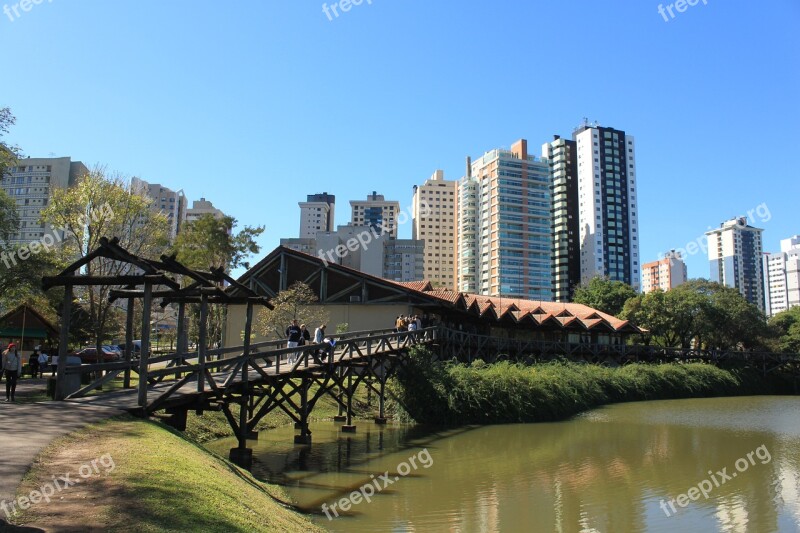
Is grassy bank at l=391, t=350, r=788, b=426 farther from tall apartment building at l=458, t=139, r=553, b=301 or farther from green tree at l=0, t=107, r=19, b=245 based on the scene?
tall apartment building at l=458, t=139, r=553, b=301

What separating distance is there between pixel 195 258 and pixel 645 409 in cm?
2811

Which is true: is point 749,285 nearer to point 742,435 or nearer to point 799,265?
point 799,265

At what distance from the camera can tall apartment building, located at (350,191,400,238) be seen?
6024 inches

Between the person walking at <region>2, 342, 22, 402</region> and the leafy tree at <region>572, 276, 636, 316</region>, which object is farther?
the leafy tree at <region>572, 276, 636, 316</region>

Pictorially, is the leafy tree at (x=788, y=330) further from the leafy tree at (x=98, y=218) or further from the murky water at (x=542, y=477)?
the leafy tree at (x=98, y=218)

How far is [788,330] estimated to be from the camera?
6512 cm

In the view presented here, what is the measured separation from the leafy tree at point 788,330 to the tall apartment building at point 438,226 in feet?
249

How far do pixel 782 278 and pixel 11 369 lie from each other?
167426 mm

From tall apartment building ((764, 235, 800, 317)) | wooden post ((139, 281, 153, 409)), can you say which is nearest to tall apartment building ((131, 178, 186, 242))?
wooden post ((139, 281, 153, 409))

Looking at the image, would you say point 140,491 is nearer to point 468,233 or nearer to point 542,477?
point 542,477

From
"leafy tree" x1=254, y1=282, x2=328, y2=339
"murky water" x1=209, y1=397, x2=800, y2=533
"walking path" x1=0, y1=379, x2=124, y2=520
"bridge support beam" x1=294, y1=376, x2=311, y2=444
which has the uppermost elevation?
"leafy tree" x1=254, y1=282, x2=328, y2=339

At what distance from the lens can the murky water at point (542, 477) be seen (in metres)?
11.4

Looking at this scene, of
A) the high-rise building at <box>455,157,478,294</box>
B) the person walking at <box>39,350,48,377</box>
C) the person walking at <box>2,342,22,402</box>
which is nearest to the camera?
the person walking at <box>2,342,22,402</box>

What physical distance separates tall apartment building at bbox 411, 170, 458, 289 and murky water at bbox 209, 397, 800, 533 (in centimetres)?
11332
